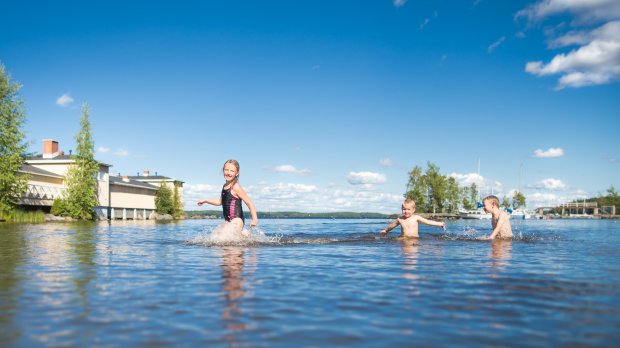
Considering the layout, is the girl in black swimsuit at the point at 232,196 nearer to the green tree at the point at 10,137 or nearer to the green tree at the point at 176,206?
the green tree at the point at 10,137

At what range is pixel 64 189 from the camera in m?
53.6

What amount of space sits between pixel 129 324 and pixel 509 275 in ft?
16.6

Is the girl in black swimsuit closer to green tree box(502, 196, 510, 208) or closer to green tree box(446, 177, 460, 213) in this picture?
green tree box(446, 177, 460, 213)

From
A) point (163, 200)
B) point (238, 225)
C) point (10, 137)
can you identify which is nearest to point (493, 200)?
point (238, 225)

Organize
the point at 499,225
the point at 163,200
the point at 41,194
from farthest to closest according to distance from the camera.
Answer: the point at 163,200
the point at 41,194
the point at 499,225

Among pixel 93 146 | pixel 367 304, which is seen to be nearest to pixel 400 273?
pixel 367 304

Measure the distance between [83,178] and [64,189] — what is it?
7.87 feet

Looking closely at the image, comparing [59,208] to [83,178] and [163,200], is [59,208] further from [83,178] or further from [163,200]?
[163,200]

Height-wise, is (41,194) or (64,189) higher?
(64,189)

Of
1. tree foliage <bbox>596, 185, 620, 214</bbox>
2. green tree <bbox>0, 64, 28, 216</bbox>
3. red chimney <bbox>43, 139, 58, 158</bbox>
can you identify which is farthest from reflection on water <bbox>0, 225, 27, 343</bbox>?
tree foliage <bbox>596, 185, 620, 214</bbox>

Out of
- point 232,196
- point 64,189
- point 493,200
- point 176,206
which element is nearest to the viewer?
point 232,196

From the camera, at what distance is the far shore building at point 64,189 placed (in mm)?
51500

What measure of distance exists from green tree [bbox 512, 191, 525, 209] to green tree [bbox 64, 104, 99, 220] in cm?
11304

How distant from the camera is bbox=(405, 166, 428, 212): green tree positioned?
103 m
